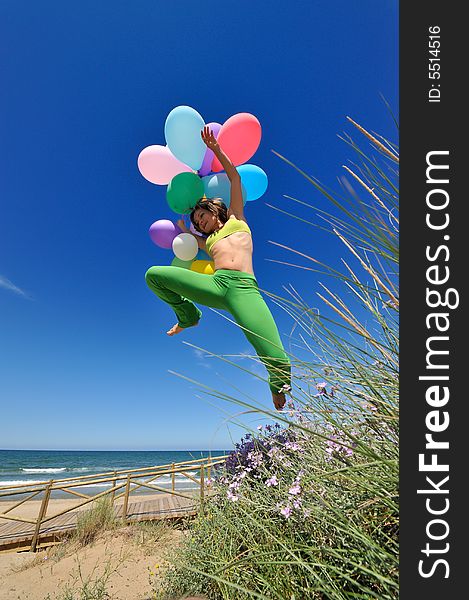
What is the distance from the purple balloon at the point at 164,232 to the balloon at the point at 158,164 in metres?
0.43

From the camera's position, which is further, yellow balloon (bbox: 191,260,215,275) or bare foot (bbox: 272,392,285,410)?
yellow balloon (bbox: 191,260,215,275)

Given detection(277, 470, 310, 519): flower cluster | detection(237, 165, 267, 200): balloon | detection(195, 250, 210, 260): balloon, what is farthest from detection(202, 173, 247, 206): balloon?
detection(277, 470, 310, 519): flower cluster

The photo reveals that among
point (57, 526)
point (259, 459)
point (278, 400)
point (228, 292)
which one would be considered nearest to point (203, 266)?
point (228, 292)

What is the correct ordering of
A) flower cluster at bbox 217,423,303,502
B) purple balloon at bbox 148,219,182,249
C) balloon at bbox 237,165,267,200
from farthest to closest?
balloon at bbox 237,165,267,200, purple balloon at bbox 148,219,182,249, flower cluster at bbox 217,423,303,502

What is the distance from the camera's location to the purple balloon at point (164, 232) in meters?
2.86

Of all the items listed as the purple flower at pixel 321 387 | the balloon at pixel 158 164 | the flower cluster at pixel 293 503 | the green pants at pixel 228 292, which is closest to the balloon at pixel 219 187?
the balloon at pixel 158 164

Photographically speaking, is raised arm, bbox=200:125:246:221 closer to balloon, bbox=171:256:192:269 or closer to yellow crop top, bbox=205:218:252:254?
yellow crop top, bbox=205:218:252:254

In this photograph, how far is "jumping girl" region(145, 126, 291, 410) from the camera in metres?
2.18

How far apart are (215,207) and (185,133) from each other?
2.00 feet

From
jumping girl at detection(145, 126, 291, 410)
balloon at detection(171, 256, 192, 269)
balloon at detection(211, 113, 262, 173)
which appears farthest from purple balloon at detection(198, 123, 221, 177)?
balloon at detection(171, 256, 192, 269)

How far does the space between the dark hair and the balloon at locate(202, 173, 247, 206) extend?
3.0 inches

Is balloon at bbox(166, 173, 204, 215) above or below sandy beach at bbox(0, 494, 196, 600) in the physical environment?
above

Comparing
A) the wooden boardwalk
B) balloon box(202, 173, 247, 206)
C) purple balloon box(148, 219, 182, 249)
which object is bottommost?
the wooden boardwalk

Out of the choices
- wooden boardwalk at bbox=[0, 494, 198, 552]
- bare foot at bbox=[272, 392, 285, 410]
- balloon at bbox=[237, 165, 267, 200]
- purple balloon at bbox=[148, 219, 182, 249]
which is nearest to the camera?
bare foot at bbox=[272, 392, 285, 410]
